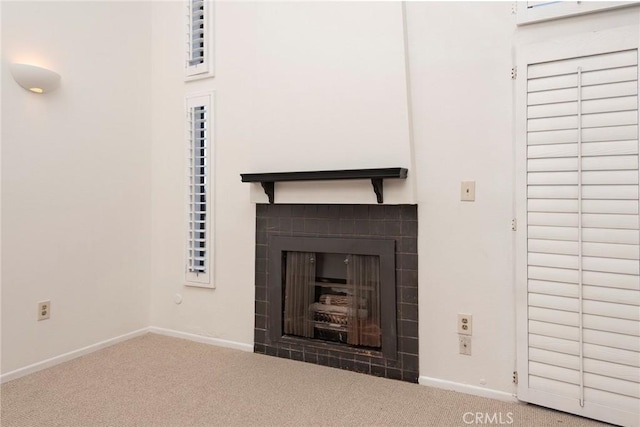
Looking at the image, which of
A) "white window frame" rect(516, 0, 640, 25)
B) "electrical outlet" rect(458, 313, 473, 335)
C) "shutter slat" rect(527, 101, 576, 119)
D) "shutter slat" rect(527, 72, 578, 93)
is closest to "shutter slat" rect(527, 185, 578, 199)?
"shutter slat" rect(527, 101, 576, 119)

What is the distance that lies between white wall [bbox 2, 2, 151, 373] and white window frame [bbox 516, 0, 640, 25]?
278 centimetres

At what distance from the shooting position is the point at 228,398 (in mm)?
2127

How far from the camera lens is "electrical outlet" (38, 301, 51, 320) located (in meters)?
2.50

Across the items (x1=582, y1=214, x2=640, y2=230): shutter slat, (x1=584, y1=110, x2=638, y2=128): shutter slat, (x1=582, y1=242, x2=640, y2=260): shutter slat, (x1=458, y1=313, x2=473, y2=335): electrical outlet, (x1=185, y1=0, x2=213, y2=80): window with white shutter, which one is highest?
(x1=185, y1=0, x2=213, y2=80): window with white shutter

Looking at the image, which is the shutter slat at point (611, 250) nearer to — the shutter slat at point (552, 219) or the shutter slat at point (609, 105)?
the shutter slat at point (552, 219)

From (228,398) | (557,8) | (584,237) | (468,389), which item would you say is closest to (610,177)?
(584,237)

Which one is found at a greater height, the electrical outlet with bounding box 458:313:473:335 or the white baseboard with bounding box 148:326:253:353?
the electrical outlet with bounding box 458:313:473:335

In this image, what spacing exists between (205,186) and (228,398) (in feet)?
5.08

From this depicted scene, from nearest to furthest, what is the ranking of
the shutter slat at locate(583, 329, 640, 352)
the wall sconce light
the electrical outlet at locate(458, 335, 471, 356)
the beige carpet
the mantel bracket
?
the shutter slat at locate(583, 329, 640, 352) → the beige carpet → the electrical outlet at locate(458, 335, 471, 356) → the wall sconce light → the mantel bracket

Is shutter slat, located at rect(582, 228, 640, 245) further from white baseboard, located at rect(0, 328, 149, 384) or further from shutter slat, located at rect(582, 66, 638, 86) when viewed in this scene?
white baseboard, located at rect(0, 328, 149, 384)

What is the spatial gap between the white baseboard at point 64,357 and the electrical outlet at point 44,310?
0.92ft

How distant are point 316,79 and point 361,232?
100 centimetres

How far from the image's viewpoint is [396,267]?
94.4 inches

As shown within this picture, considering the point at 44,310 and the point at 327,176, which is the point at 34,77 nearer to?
the point at 44,310
